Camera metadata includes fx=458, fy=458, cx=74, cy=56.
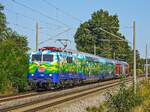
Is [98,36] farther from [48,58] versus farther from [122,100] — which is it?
[122,100]

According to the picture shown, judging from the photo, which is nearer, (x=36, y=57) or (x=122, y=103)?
(x=122, y=103)

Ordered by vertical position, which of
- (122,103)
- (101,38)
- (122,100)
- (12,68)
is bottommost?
(122,103)

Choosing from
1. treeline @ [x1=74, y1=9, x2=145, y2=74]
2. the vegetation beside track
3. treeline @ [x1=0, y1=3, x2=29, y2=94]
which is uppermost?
treeline @ [x1=74, y1=9, x2=145, y2=74]

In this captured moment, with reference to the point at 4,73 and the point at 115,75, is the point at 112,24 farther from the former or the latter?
the point at 4,73

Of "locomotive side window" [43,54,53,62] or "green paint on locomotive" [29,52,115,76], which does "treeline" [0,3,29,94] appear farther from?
"locomotive side window" [43,54,53,62]

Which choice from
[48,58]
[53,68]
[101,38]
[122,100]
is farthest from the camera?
[101,38]

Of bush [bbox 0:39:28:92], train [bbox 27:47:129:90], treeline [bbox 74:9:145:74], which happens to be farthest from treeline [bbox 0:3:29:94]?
treeline [bbox 74:9:145:74]

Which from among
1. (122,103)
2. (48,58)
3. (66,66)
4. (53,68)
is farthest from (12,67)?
(122,103)

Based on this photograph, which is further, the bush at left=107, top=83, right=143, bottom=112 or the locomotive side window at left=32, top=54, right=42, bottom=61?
the locomotive side window at left=32, top=54, right=42, bottom=61

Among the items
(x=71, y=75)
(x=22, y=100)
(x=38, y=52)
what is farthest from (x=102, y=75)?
(x=22, y=100)

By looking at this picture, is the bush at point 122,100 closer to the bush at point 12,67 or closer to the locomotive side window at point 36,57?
the locomotive side window at point 36,57

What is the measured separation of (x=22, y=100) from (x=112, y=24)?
82.9 m

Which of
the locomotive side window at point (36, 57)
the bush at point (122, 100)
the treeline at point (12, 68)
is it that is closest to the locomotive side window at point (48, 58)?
the locomotive side window at point (36, 57)

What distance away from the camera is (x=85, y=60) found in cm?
4275
